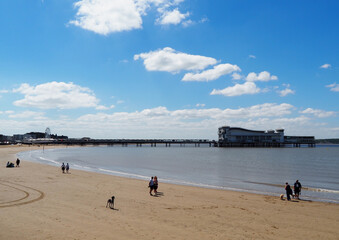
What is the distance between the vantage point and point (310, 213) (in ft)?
49.1

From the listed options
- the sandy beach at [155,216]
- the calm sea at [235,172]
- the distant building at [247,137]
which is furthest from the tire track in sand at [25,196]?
the distant building at [247,137]

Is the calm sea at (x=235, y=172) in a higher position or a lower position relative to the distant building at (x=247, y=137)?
lower

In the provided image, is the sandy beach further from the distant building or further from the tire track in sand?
the distant building

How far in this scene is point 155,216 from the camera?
1326 cm

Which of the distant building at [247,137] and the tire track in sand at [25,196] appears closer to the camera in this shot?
the tire track in sand at [25,196]

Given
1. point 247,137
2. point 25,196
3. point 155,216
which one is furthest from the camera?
point 247,137

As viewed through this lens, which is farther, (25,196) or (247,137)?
(247,137)

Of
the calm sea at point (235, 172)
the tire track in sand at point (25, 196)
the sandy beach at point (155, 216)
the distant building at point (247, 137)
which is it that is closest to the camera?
the sandy beach at point (155, 216)

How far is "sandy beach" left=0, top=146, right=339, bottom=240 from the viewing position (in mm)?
10562

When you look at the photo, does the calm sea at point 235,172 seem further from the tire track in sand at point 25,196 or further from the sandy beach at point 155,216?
the tire track in sand at point 25,196

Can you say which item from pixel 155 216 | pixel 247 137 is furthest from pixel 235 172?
pixel 247 137

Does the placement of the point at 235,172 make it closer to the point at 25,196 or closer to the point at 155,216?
the point at 155,216

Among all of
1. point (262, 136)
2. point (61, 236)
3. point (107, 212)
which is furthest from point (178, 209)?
point (262, 136)

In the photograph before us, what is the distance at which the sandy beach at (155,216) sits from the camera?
10562 millimetres
